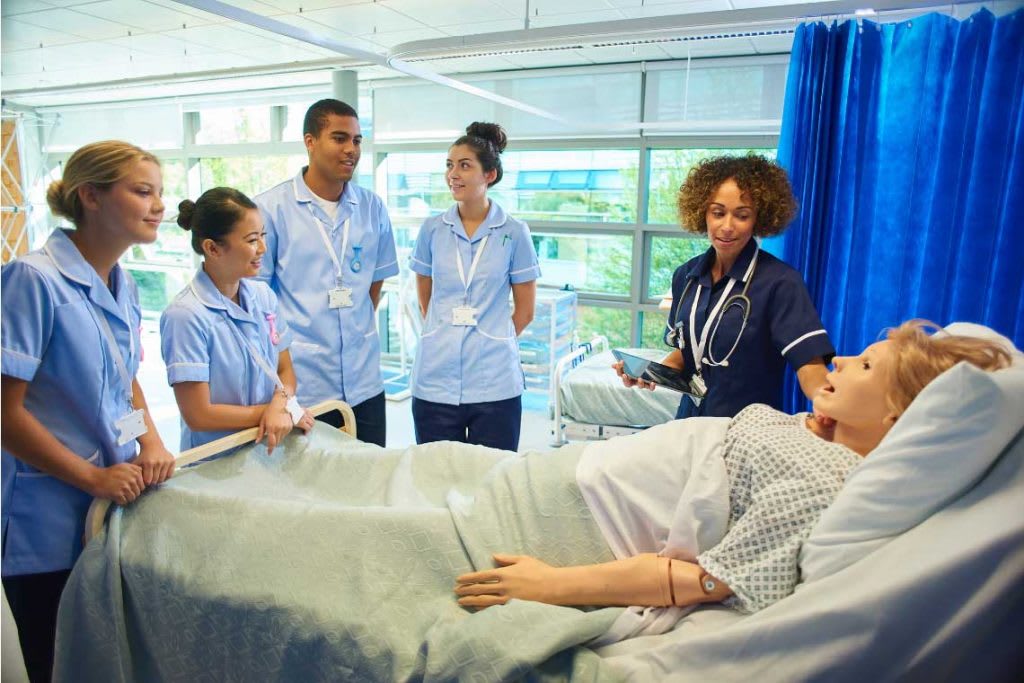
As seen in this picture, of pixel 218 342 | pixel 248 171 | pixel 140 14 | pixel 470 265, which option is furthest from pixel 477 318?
pixel 248 171

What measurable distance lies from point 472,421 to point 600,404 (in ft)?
5.28

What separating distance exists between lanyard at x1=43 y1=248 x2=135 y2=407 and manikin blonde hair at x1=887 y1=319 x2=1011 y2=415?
5.36ft

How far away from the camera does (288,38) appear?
4570 millimetres

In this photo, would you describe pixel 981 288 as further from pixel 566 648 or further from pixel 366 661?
pixel 366 661

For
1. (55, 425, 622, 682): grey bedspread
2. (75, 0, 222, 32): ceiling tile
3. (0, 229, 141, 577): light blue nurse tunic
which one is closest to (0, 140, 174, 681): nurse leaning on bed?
(0, 229, 141, 577): light blue nurse tunic

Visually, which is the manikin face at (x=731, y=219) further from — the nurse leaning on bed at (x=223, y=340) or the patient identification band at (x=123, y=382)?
the patient identification band at (x=123, y=382)

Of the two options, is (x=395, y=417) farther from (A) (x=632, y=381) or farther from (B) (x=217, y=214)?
(B) (x=217, y=214)

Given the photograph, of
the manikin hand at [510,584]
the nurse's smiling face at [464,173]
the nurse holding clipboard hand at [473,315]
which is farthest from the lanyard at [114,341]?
the nurse's smiling face at [464,173]

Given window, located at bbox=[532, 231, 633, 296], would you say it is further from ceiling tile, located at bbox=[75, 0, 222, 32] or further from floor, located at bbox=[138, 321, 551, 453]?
ceiling tile, located at bbox=[75, 0, 222, 32]

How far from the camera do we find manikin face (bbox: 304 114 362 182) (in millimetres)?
2365

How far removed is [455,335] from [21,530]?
1506mm

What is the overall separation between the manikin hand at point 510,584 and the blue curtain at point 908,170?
127 centimetres

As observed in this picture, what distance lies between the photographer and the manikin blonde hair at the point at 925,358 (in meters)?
1.25

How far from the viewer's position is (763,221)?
1.98m
